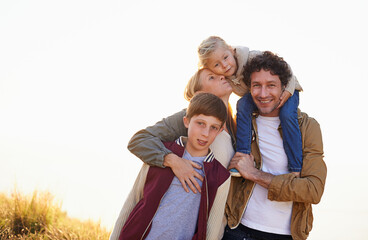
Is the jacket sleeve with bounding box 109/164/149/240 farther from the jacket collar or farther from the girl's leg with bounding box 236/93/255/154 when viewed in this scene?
the girl's leg with bounding box 236/93/255/154

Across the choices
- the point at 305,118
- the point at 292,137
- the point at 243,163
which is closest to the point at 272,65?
the point at 305,118

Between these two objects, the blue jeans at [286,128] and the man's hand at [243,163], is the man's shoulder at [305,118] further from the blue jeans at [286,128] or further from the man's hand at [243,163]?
the man's hand at [243,163]

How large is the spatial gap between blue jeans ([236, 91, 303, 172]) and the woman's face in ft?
0.67

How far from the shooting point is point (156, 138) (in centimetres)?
327

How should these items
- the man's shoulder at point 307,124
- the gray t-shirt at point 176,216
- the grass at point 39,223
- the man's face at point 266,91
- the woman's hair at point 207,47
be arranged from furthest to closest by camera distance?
the grass at point 39,223, the woman's hair at point 207,47, the man's face at point 266,91, the man's shoulder at point 307,124, the gray t-shirt at point 176,216

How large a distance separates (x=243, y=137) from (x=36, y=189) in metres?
3.72

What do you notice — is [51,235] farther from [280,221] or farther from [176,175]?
[280,221]

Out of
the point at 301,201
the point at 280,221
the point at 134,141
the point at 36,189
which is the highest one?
the point at 134,141

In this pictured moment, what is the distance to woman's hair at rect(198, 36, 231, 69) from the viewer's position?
3.87 metres

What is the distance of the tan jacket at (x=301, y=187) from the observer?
304cm

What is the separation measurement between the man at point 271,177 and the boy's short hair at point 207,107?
1.50 ft

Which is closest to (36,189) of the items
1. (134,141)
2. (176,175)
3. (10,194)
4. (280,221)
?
(10,194)

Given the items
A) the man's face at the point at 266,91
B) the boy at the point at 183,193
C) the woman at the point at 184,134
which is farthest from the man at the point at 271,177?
the boy at the point at 183,193

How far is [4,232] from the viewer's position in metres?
4.96
